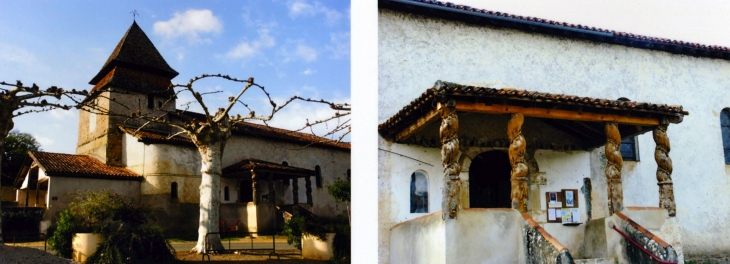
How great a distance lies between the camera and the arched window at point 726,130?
356 inches

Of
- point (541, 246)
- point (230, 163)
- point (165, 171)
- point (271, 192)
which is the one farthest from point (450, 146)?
point (230, 163)

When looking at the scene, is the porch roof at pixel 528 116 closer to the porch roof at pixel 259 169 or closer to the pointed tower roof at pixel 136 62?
the pointed tower roof at pixel 136 62

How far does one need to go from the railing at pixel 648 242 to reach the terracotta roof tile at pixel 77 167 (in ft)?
33.2

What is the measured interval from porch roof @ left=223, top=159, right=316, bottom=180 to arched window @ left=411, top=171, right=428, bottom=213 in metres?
6.83

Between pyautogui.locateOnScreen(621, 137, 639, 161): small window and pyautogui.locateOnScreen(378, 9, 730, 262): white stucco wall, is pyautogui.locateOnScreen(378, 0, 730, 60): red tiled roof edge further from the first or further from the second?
pyautogui.locateOnScreen(621, 137, 639, 161): small window

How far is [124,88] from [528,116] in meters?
5.77

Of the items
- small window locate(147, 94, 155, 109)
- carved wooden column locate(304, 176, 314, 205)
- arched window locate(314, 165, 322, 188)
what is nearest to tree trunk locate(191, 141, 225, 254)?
small window locate(147, 94, 155, 109)

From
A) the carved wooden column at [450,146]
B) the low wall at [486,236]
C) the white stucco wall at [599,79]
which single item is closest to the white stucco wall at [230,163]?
the white stucco wall at [599,79]

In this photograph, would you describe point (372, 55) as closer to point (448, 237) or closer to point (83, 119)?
point (448, 237)

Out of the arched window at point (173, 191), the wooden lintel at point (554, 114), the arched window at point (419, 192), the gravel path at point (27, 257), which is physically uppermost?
the wooden lintel at point (554, 114)

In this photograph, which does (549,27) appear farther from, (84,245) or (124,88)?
(84,245)

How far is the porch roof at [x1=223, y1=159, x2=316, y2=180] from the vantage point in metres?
13.4

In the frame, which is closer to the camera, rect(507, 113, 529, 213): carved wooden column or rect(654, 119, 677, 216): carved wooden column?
rect(507, 113, 529, 213): carved wooden column

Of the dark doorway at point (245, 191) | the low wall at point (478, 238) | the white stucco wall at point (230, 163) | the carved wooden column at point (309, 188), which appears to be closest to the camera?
the low wall at point (478, 238)
